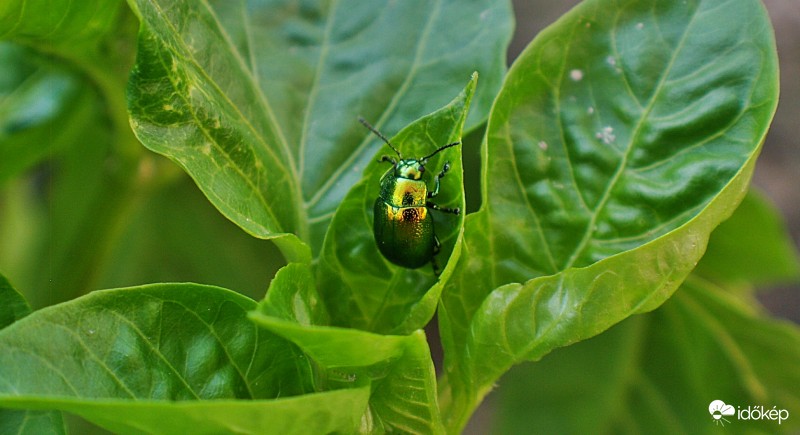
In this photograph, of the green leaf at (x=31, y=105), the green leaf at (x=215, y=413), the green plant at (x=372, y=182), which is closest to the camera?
the green leaf at (x=215, y=413)

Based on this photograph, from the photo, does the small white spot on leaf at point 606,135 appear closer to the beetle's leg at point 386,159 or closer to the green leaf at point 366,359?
the beetle's leg at point 386,159

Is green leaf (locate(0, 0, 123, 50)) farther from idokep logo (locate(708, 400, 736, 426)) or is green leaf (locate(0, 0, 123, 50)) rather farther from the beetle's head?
idokep logo (locate(708, 400, 736, 426))

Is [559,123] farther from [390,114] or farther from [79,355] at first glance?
[79,355]

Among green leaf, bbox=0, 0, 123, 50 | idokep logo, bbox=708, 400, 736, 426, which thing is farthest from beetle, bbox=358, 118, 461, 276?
idokep logo, bbox=708, 400, 736, 426

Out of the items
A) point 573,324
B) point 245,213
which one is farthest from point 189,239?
point 573,324

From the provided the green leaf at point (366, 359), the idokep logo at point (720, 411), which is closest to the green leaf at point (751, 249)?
the idokep logo at point (720, 411)

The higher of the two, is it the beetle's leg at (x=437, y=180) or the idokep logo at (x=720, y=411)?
the beetle's leg at (x=437, y=180)
